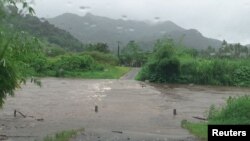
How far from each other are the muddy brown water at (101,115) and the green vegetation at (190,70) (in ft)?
44.1

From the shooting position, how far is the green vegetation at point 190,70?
4281cm

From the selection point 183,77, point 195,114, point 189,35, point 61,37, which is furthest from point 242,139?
point 61,37

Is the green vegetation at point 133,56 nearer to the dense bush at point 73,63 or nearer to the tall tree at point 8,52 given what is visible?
the dense bush at point 73,63

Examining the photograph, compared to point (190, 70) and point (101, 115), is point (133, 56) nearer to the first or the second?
point (190, 70)

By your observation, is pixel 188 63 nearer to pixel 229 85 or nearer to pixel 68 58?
pixel 229 85

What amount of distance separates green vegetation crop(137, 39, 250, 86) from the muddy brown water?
13433 mm

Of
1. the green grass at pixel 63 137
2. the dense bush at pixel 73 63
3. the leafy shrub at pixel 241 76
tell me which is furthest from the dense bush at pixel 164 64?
the green grass at pixel 63 137

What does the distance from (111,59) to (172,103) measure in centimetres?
4755

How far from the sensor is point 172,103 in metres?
24.9

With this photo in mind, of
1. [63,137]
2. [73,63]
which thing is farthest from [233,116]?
[73,63]

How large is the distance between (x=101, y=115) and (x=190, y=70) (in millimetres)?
25655

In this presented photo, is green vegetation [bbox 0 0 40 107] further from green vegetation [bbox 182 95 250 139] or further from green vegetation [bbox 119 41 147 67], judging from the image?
green vegetation [bbox 119 41 147 67]

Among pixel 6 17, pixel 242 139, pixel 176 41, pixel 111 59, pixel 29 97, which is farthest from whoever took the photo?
pixel 111 59

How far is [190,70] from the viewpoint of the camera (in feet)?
143
